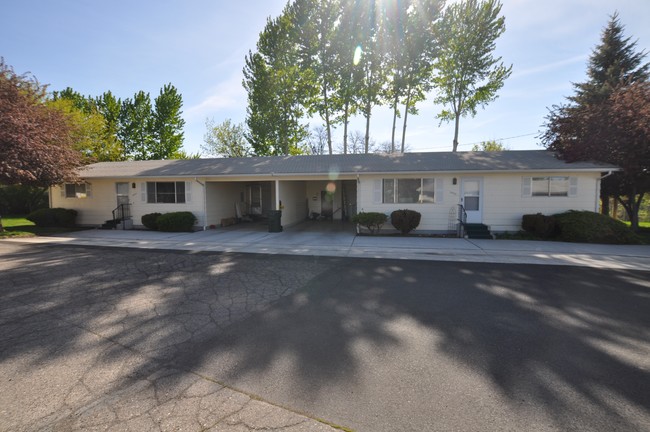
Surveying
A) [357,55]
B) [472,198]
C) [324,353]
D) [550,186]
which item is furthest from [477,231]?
[357,55]

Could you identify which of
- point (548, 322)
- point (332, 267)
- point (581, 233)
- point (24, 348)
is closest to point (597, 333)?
point (548, 322)

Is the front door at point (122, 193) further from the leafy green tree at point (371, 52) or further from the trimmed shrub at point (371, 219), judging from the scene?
the leafy green tree at point (371, 52)

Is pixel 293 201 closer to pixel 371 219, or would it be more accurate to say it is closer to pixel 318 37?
pixel 371 219

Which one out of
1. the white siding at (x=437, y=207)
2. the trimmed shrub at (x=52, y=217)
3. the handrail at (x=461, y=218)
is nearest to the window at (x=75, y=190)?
the trimmed shrub at (x=52, y=217)

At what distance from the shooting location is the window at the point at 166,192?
49.4ft

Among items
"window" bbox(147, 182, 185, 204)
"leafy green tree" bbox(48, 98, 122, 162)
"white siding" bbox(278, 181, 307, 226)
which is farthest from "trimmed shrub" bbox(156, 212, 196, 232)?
"leafy green tree" bbox(48, 98, 122, 162)

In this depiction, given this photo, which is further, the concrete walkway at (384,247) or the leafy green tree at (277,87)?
the leafy green tree at (277,87)

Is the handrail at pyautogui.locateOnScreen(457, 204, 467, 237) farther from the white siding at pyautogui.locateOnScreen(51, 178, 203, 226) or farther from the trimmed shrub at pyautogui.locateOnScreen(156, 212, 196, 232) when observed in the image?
the trimmed shrub at pyautogui.locateOnScreen(156, 212, 196, 232)

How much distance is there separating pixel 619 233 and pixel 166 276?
14674mm

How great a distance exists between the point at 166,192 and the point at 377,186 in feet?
34.6

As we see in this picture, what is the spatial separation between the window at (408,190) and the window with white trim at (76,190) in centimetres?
1571

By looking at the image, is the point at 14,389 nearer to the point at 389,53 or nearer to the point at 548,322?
the point at 548,322

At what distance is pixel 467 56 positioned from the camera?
20219 mm

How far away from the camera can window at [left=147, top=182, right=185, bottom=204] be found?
15.1 metres
